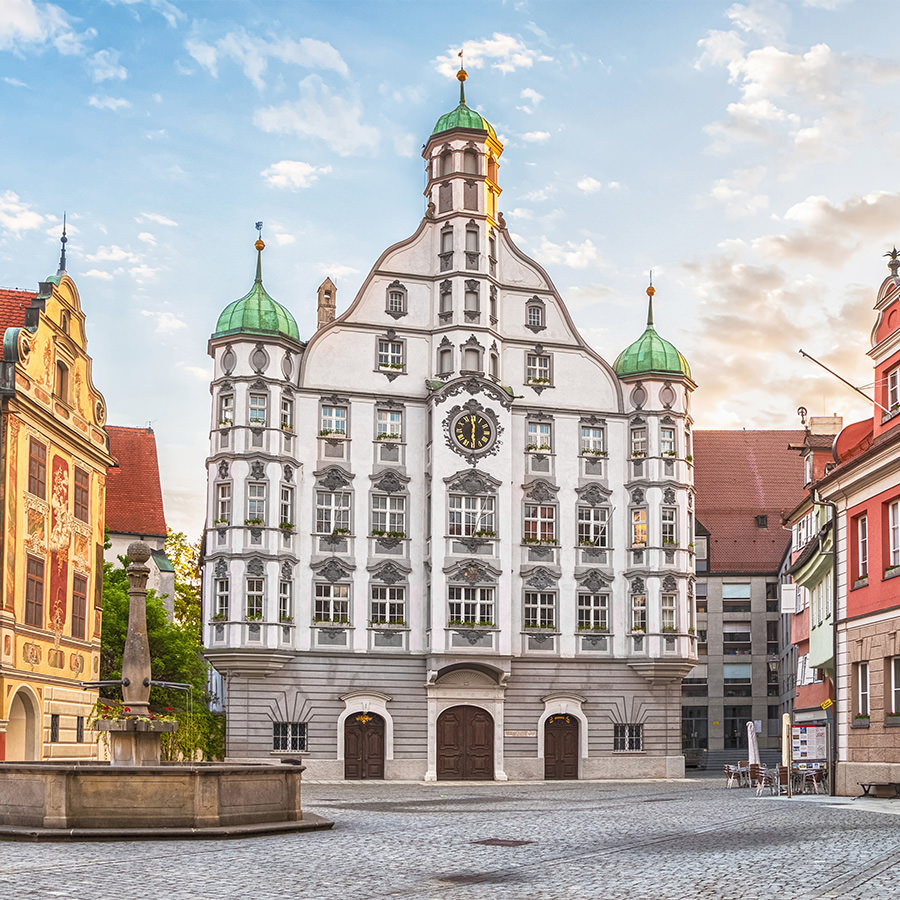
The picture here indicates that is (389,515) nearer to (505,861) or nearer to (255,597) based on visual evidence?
(255,597)

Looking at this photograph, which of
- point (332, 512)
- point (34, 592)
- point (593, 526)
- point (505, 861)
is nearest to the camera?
point (505, 861)

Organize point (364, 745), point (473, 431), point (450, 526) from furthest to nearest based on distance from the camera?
point (473, 431) → point (450, 526) → point (364, 745)

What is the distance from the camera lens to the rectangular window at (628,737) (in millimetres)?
56188

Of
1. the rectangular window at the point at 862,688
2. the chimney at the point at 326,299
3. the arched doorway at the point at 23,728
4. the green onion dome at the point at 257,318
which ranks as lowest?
the arched doorway at the point at 23,728

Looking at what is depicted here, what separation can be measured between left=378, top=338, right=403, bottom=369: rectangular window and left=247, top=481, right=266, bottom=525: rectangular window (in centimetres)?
741

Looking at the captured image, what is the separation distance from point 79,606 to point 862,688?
23.2 m

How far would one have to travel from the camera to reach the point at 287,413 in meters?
54.6

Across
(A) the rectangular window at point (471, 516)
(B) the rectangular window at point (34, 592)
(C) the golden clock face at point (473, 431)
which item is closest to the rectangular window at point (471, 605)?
(A) the rectangular window at point (471, 516)

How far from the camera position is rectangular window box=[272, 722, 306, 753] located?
5263 centimetres

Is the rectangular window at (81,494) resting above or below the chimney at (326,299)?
below

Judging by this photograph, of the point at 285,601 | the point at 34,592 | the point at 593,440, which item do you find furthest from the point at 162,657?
the point at 34,592

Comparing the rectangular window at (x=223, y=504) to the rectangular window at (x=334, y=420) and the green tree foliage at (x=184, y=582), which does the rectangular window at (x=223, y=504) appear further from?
the green tree foliage at (x=184, y=582)

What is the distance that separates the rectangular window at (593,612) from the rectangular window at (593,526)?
7.10 feet

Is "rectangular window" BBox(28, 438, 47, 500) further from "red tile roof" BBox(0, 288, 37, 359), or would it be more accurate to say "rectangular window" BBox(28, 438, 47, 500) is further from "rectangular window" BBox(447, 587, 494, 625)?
"rectangular window" BBox(447, 587, 494, 625)
